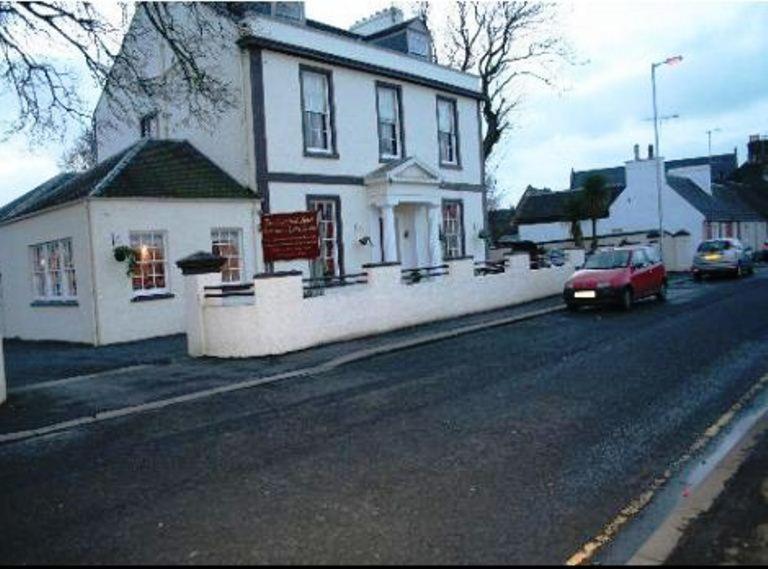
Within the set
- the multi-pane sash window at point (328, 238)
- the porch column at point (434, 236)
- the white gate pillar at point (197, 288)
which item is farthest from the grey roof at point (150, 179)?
the porch column at point (434, 236)

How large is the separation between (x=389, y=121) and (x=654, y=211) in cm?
2867

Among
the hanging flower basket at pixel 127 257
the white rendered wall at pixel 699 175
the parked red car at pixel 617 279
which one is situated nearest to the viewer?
the hanging flower basket at pixel 127 257

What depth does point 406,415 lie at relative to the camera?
28.2 feet

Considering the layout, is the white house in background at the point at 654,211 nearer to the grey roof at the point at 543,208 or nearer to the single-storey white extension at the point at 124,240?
the grey roof at the point at 543,208

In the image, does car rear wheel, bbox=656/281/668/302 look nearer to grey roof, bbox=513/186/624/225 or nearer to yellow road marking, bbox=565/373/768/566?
yellow road marking, bbox=565/373/768/566

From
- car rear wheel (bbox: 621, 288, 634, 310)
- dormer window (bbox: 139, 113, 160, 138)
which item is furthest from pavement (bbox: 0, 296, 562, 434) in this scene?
dormer window (bbox: 139, 113, 160, 138)

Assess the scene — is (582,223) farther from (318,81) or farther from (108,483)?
(108,483)

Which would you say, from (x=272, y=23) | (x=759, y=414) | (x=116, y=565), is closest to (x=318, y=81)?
(x=272, y=23)

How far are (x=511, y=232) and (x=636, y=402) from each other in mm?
65738

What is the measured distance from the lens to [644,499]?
18.7 feet

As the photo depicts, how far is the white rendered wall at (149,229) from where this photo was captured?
1709 cm

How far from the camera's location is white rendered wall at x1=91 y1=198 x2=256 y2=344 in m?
17.1

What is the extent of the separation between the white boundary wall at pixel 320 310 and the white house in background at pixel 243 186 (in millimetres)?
3878

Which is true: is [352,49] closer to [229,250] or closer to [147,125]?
[147,125]
